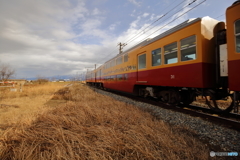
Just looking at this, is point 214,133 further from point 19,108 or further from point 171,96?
point 19,108

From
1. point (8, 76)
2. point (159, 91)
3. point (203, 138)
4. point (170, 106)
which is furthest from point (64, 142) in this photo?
point (8, 76)

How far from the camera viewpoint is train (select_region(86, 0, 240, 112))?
3.68 meters

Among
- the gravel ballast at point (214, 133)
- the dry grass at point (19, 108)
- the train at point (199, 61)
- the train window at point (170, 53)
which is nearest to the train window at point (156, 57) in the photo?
the train at point (199, 61)

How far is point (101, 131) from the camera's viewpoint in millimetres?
2846

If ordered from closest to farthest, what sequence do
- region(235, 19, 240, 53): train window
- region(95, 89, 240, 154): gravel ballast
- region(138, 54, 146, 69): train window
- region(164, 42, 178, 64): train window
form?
1. region(95, 89, 240, 154): gravel ballast
2. region(235, 19, 240, 53): train window
3. region(164, 42, 178, 64): train window
4. region(138, 54, 146, 69): train window

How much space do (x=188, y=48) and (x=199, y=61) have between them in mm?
730

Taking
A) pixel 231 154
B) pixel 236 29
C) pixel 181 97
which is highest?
pixel 236 29

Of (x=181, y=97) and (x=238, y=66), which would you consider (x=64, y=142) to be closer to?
(x=238, y=66)

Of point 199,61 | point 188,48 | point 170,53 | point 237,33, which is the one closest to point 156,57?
point 170,53

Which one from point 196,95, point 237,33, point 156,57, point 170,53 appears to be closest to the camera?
Result: point 237,33

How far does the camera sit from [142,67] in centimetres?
759

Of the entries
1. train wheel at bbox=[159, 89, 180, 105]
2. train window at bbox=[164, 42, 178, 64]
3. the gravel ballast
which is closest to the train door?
train wheel at bbox=[159, 89, 180, 105]

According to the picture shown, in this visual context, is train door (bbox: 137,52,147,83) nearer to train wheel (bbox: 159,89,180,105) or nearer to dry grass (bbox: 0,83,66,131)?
train wheel (bbox: 159,89,180,105)

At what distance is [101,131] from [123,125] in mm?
723
